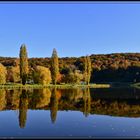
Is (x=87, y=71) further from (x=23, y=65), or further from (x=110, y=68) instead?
(x=110, y=68)

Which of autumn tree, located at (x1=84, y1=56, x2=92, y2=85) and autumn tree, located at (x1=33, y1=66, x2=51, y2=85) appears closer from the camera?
autumn tree, located at (x1=33, y1=66, x2=51, y2=85)

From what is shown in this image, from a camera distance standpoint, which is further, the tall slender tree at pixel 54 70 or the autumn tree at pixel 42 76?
the tall slender tree at pixel 54 70

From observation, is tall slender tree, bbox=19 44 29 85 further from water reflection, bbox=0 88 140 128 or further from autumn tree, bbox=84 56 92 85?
water reflection, bbox=0 88 140 128

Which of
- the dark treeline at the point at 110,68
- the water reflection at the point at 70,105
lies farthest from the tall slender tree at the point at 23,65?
the dark treeline at the point at 110,68

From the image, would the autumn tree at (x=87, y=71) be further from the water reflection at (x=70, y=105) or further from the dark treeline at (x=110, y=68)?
the water reflection at (x=70, y=105)

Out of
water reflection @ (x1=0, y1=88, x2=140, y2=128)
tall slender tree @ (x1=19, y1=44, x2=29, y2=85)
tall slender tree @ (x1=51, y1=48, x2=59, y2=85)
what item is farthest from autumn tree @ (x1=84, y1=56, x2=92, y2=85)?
water reflection @ (x1=0, y1=88, x2=140, y2=128)

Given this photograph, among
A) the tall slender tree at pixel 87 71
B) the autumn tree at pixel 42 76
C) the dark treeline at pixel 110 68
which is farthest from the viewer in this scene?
the dark treeline at pixel 110 68

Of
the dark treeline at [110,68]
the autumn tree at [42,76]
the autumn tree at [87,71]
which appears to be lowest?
the autumn tree at [42,76]

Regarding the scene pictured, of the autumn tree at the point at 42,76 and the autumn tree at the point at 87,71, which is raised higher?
the autumn tree at the point at 87,71

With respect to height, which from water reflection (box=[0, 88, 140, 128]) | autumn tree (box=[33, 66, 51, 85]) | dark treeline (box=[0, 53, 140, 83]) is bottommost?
water reflection (box=[0, 88, 140, 128])

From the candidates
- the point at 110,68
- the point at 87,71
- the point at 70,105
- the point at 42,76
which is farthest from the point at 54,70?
the point at 110,68

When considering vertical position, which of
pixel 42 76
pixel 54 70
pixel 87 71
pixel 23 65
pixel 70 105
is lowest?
pixel 70 105

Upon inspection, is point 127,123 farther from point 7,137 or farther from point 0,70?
point 0,70

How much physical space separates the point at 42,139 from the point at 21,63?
191 ft
